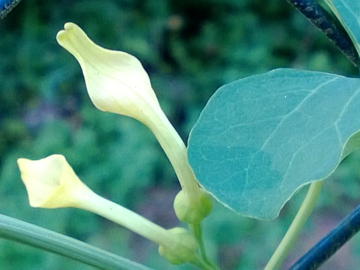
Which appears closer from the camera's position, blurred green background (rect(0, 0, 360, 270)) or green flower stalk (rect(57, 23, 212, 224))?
green flower stalk (rect(57, 23, 212, 224))

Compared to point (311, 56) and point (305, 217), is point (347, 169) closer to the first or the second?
point (311, 56)

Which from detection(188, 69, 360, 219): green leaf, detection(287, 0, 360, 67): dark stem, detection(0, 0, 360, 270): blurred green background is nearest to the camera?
detection(188, 69, 360, 219): green leaf

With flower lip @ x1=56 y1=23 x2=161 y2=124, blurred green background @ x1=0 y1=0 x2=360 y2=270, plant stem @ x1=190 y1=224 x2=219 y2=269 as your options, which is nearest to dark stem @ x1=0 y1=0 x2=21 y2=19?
flower lip @ x1=56 y1=23 x2=161 y2=124

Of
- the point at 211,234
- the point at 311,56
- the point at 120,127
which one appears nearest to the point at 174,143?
the point at 211,234

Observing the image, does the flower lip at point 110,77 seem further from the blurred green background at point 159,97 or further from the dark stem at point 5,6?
the blurred green background at point 159,97

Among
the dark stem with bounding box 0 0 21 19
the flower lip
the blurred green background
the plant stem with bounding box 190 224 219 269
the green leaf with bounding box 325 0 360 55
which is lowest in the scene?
the blurred green background

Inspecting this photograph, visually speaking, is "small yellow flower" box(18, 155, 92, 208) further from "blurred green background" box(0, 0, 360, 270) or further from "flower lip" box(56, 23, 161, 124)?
"blurred green background" box(0, 0, 360, 270)

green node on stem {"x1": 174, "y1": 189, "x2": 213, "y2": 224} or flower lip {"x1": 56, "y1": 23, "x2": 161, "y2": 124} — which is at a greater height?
flower lip {"x1": 56, "y1": 23, "x2": 161, "y2": 124}

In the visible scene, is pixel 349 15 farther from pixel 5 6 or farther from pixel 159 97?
pixel 159 97
